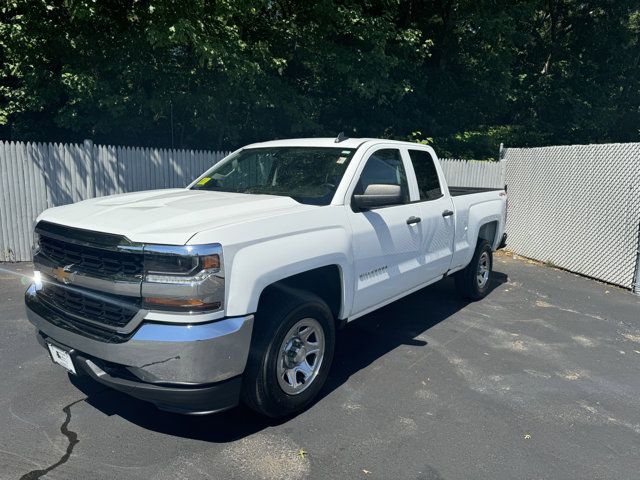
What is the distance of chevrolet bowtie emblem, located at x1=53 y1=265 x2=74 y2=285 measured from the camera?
10.1 ft

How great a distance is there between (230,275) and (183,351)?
0.49 metres

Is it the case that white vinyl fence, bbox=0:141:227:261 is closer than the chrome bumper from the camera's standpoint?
No

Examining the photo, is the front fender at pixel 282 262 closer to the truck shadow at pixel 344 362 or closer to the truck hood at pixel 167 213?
the truck hood at pixel 167 213

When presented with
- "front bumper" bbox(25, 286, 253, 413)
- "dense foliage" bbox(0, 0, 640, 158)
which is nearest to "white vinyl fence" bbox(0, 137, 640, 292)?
"dense foliage" bbox(0, 0, 640, 158)

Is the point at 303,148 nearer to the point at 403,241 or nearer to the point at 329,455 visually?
the point at 403,241

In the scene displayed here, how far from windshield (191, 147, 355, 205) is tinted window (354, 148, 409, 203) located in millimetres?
198

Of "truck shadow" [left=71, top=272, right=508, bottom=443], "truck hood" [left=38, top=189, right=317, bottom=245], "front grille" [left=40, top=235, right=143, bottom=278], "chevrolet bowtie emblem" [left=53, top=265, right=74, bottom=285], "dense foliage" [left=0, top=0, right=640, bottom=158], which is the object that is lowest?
"truck shadow" [left=71, top=272, right=508, bottom=443]

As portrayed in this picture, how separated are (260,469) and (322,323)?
1088 millimetres

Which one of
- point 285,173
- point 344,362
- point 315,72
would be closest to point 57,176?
point 285,173

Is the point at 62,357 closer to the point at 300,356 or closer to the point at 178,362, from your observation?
the point at 178,362

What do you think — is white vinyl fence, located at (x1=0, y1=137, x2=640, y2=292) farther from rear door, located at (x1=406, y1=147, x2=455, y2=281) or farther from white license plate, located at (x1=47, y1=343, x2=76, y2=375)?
white license plate, located at (x1=47, y1=343, x2=76, y2=375)

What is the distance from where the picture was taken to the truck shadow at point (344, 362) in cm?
328

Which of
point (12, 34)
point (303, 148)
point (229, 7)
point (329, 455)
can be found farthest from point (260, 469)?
point (12, 34)

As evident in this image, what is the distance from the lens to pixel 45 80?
37.7 feet
